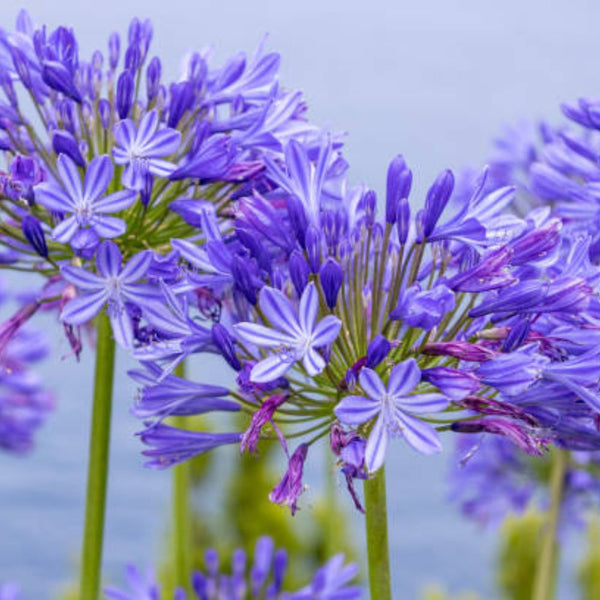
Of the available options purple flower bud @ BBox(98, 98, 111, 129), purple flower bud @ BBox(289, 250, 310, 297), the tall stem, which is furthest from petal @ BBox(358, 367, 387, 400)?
the tall stem

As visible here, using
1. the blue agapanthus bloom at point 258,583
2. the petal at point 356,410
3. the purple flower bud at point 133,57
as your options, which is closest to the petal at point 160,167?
the purple flower bud at point 133,57

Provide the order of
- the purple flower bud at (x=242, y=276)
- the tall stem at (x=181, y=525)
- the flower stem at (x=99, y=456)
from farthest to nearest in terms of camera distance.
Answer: the tall stem at (x=181, y=525) < the flower stem at (x=99, y=456) < the purple flower bud at (x=242, y=276)

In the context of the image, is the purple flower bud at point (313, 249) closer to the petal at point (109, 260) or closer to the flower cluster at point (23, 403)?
the petal at point (109, 260)

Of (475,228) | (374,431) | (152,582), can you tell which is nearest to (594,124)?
(475,228)

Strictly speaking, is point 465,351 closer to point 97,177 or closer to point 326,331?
point 326,331

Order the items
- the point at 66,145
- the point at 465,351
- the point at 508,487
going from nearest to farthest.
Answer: the point at 465,351 → the point at 66,145 → the point at 508,487

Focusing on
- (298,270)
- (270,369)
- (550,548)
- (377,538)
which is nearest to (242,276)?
(298,270)
